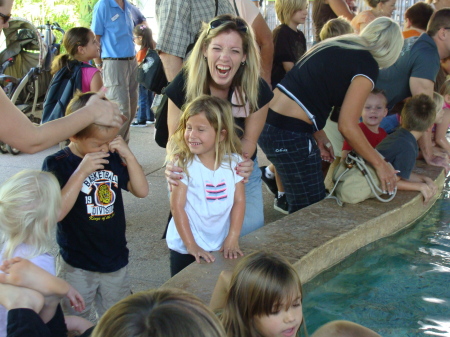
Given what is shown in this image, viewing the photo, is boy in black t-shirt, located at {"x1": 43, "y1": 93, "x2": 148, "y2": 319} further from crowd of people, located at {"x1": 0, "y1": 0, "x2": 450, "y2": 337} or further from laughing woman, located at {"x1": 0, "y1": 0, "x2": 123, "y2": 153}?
laughing woman, located at {"x1": 0, "y1": 0, "x2": 123, "y2": 153}

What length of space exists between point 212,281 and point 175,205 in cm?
52

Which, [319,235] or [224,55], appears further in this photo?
[319,235]

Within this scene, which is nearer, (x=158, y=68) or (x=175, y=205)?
(x=175, y=205)

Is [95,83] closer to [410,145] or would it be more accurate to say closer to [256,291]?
[410,145]

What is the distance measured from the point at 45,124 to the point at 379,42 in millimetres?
2405

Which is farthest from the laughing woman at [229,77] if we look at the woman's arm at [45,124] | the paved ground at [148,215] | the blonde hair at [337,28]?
the blonde hair at [337,28]

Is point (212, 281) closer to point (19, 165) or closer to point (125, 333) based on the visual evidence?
point (125, 333)

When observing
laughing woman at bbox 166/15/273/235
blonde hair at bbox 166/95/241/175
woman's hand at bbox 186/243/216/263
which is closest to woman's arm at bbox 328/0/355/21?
laughing woman at bbox 166/15/273/235

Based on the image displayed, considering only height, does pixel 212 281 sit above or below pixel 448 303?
above

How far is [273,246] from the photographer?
3.28m

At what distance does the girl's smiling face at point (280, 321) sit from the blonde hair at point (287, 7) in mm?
4136

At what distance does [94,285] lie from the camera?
2.81m

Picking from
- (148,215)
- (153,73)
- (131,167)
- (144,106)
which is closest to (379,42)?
(153,73)

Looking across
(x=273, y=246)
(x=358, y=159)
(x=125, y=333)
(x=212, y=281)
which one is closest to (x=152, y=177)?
(x=358, y=159)
